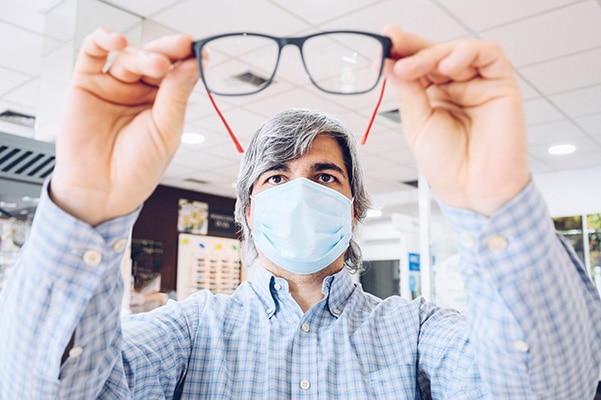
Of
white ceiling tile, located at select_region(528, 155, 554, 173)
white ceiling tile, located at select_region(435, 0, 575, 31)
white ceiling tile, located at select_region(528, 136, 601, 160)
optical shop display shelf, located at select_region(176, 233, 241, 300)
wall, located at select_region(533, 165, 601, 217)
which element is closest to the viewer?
white ceiling tile, located at select_region(435, 0, 575, 31)

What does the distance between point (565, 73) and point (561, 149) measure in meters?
1.96

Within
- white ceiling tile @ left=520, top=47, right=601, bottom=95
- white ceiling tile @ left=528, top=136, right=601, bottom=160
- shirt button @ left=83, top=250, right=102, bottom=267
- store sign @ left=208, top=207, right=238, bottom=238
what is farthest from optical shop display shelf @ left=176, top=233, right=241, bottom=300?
shirt button @ left=83, top=250, right=102, bottom=267

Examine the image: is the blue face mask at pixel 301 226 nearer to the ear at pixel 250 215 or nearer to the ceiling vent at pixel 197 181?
the ear at pixel 250 215

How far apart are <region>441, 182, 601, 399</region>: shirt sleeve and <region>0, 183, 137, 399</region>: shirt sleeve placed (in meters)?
0.51

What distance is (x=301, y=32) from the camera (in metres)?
3.04

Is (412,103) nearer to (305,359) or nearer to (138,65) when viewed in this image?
(138,65)

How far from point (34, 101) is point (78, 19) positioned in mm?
1558

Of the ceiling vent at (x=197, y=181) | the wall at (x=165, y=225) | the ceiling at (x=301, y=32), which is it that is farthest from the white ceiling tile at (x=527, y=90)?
the wall at (x=165, y=225)

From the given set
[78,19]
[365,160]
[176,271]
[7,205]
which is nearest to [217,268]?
[176,271]

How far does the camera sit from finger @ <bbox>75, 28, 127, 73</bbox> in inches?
29.4

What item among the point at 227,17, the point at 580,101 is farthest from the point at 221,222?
the point at 227,17

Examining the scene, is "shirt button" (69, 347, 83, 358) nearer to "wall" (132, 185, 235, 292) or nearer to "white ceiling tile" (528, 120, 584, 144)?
"white ceiling tile" (528, 120, 584, 144)

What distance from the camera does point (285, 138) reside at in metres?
1.28

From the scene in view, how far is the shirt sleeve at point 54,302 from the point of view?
771 millimetres
